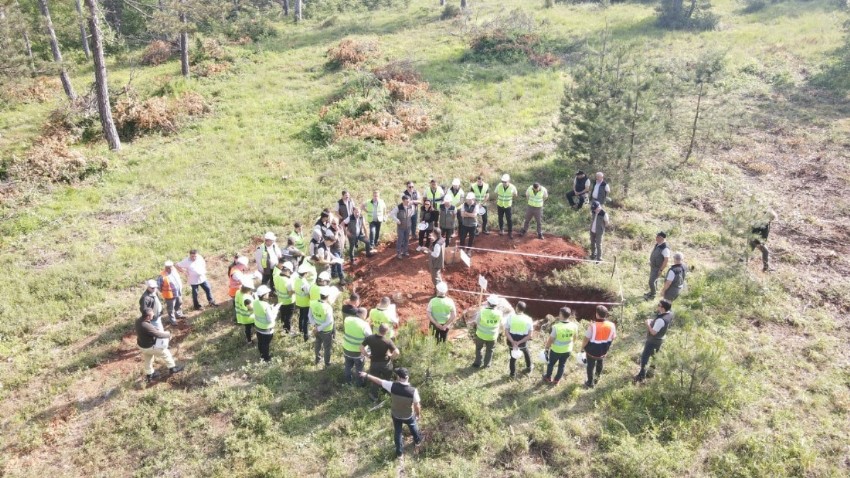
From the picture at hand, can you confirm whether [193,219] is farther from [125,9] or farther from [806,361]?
[125,9]

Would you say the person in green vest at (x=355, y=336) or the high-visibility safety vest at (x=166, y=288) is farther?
the high-visibility safety vest at (x=166, y=288)

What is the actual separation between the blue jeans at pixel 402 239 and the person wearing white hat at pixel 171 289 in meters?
5.20

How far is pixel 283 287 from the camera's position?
1073cm

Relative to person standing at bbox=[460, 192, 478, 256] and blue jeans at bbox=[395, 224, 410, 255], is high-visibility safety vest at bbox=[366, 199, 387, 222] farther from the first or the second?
person standing at bbox=[460, 192, 478, 256]

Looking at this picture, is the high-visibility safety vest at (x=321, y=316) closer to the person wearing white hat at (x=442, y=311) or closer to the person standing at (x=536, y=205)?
the person wearing white hat at (x=442, y=311)

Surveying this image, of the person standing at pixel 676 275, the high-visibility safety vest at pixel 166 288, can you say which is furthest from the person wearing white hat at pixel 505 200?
the high-visibility safety vest at pixel 166 288

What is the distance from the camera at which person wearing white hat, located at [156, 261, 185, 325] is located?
1135cm

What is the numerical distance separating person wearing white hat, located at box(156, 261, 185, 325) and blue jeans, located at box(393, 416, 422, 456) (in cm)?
595

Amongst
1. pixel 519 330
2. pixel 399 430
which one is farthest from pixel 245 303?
pixel 519 330

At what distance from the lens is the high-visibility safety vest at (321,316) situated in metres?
9.65

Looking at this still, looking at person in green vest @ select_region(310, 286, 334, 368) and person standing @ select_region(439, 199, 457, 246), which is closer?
person in green vest @ select_region(310, 286, 334, 368)

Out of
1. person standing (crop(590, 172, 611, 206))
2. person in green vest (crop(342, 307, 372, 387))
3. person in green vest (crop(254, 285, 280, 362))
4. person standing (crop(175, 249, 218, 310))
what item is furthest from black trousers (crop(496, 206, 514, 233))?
person standing (crop(175, 249, 218, 310))

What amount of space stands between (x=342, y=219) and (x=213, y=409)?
18.6 feet

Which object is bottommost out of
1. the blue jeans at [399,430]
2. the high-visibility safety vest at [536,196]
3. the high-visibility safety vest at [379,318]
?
the blue jeans at [399,430]
